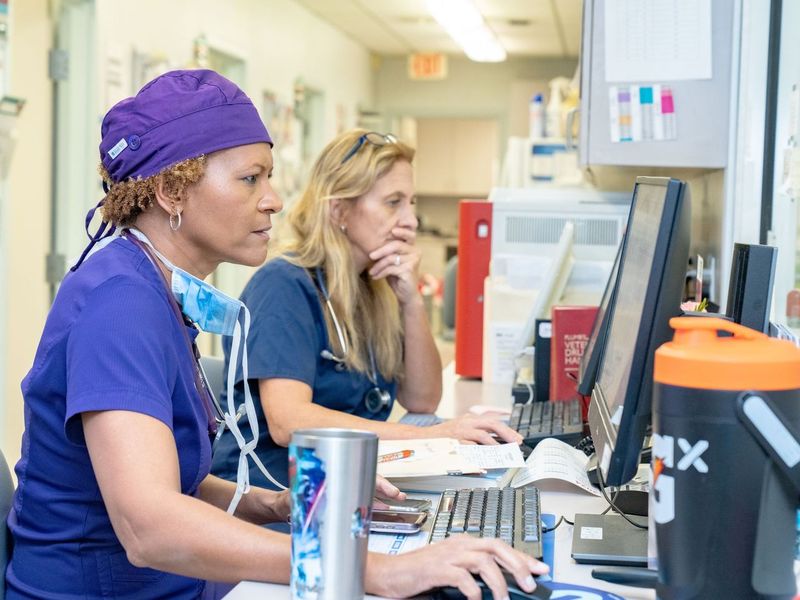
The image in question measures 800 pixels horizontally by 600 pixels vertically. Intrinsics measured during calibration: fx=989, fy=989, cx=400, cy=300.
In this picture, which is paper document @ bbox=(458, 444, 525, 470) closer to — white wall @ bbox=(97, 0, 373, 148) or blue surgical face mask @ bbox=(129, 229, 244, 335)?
blue surgical face mask @ bbox=(129, 229, 244, 335)

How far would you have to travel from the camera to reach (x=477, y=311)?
Answer: 120 inches

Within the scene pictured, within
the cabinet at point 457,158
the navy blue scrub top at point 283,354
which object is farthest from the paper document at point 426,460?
the cabinet at point 457,158

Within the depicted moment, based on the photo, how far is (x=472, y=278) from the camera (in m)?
3.04

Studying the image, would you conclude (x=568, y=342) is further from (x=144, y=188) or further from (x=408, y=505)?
(x=144, y=188)

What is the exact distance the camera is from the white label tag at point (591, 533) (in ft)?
3.89

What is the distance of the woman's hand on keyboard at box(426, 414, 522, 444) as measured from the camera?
5.51ft

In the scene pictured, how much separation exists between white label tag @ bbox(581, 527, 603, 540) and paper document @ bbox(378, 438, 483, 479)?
0.93 feet

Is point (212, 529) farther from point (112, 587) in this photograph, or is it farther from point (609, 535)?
point (609, 535)

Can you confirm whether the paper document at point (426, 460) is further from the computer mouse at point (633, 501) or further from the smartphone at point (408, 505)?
the computer mouse at point (633, 501)

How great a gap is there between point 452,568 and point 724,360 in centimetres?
34

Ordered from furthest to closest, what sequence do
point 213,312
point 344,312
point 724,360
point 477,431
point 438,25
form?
point 438,25, point 344,312, point 477,431, point 213,312, point 724,360

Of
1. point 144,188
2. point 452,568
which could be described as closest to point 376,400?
point 144,188

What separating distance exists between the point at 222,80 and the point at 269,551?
0.67 meters

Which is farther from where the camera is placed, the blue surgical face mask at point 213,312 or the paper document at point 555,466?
the paper document at point 555,466
